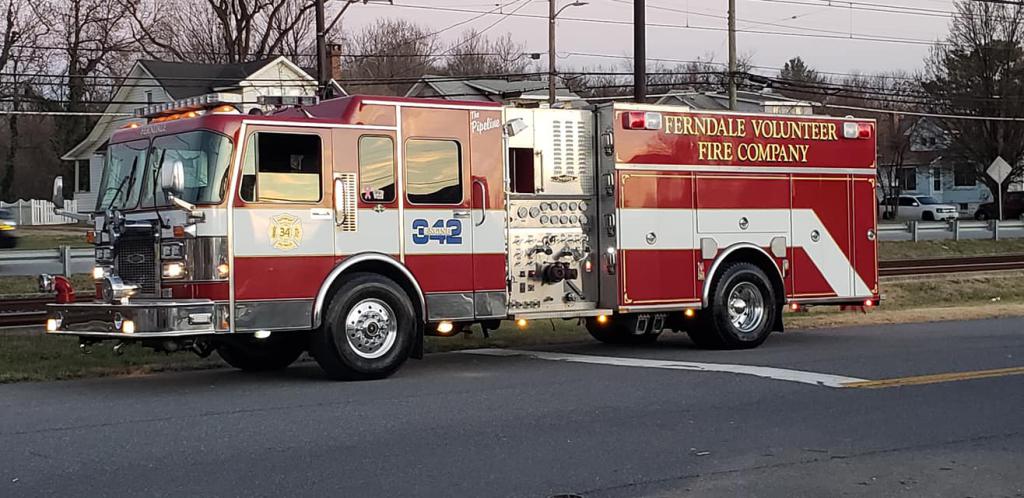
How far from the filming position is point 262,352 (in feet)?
40.9

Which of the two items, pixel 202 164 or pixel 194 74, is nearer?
pixel 202 164

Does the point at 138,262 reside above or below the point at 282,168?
below

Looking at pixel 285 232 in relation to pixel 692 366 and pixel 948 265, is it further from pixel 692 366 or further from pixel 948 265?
pixel 948 265

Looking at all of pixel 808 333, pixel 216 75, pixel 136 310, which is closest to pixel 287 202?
pixel 136 310

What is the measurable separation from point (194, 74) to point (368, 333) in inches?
1533

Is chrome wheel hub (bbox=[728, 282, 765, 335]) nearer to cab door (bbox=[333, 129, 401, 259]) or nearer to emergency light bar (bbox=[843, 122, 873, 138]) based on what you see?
emergency light bar (bbox=[843, 122, 873, 138])

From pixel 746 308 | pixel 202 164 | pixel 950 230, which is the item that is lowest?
pixel 746 308

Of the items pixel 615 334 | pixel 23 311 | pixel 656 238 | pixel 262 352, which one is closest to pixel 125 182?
pixel 262 352

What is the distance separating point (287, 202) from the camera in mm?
11023

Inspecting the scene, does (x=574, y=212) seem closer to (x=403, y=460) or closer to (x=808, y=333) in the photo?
(x=808, y=333)

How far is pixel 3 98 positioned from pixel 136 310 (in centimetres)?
3922

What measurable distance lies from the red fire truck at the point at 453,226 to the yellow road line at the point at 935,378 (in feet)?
10.2

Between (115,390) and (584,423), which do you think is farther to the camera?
(115,390)

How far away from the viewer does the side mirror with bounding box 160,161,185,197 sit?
404 inches
